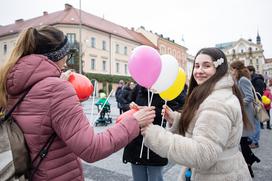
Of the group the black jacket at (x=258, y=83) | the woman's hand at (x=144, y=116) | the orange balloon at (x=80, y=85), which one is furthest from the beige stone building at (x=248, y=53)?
the woman's hand at (x=144, y=116)

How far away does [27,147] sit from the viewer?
1.19m

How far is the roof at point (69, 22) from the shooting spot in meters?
30.8

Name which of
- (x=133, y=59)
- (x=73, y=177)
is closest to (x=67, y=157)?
(x=73, y=177)

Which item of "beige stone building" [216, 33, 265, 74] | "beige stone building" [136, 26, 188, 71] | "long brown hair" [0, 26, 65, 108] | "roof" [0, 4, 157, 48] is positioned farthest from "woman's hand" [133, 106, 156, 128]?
"beige stone building" [216, 33, 265, 74]

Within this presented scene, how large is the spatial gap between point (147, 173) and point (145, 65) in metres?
1.30

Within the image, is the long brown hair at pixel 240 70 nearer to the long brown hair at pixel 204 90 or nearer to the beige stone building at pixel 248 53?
the long brown hair at pixel 204 90

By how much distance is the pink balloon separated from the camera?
183 cm

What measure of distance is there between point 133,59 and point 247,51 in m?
80.1

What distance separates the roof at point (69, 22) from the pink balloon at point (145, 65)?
1176 inches

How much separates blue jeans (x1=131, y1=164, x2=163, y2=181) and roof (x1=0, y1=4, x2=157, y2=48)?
97.0ft

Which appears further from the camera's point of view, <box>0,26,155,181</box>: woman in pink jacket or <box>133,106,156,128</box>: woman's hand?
<box>133,106,156,128</box>: woman's hand

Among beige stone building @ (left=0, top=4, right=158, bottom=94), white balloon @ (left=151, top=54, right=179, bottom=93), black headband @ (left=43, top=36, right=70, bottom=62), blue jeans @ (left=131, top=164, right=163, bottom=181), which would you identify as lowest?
blue jeans @ (left=131, top=164, right=163, bottom=181)

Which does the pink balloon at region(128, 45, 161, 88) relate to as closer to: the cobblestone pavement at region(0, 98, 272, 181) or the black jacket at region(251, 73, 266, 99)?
the cobblestone pavement at region(0, 98, 272, 181)

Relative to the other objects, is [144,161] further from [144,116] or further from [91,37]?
[91,37]
